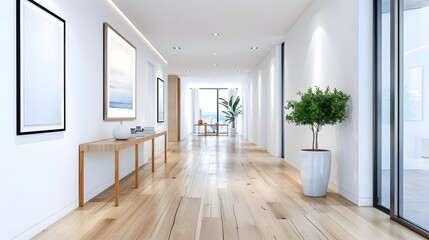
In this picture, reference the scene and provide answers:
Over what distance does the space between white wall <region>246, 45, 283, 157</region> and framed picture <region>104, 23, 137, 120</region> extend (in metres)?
2.92

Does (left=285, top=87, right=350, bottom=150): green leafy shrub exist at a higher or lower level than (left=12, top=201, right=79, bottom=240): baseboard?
higher

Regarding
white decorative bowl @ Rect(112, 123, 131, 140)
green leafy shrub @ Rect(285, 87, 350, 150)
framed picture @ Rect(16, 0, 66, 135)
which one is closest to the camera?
framed picture @ Rect(16, 0, 66, 135)

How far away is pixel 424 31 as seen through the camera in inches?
89.4

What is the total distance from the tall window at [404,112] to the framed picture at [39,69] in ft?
8.40

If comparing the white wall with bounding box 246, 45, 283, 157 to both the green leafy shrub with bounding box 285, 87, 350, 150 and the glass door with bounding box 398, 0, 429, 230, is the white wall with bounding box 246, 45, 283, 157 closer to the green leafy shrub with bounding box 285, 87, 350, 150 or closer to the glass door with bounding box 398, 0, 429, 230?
the green leafy shrub with bounding box 285, 87, 350, 150

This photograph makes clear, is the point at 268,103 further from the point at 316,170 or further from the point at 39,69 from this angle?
the point at 39,69

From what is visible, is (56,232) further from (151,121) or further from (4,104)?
(151,121)

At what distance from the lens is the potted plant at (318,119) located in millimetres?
3194

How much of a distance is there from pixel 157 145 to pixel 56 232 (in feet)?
15.9

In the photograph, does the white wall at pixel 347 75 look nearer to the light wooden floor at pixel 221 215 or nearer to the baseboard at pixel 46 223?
the light wooden floor at pixel 221 215

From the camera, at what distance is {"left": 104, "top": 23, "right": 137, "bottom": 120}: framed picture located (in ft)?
12.7

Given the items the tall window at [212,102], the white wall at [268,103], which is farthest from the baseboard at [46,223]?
the tall window at [212,102]

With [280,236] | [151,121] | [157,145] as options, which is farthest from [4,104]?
[157,145]

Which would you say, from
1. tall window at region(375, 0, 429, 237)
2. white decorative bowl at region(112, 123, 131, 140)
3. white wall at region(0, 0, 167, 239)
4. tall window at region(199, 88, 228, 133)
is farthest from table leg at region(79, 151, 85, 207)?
tall window at region(199, 88, 228, 133)
